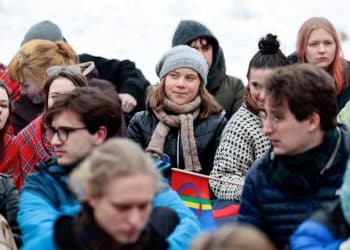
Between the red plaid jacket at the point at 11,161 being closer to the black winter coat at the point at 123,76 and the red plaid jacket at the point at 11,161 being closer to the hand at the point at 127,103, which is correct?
the hand at the point at 127,103

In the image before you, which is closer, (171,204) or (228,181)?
(171,204)

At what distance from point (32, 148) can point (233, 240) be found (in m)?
2.88

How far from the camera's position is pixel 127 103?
7.14 meters

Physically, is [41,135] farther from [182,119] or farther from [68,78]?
[182,119]

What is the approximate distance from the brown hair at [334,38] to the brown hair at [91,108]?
2180 millimetres

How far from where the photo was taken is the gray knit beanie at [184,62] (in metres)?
6.35

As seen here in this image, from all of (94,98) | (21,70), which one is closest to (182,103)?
(21,70)

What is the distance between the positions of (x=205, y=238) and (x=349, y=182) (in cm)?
93

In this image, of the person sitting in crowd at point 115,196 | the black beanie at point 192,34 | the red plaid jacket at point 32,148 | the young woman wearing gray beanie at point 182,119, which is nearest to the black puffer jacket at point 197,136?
the young woman wearing gray beanie at point 182,119

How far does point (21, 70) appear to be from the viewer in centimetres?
667

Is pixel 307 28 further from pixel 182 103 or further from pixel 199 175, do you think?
pixel 199 175

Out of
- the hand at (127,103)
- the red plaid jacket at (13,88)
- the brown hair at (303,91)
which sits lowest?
the hand at (127,103)

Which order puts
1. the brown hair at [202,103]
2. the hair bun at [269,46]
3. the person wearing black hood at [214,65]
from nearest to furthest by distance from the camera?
the brown hair at [202,103]
the hair bun at [269,46]
the person wearing black hood at [214,65]

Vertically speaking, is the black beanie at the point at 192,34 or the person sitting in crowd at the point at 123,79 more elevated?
the black beanie at the point at 192,34
